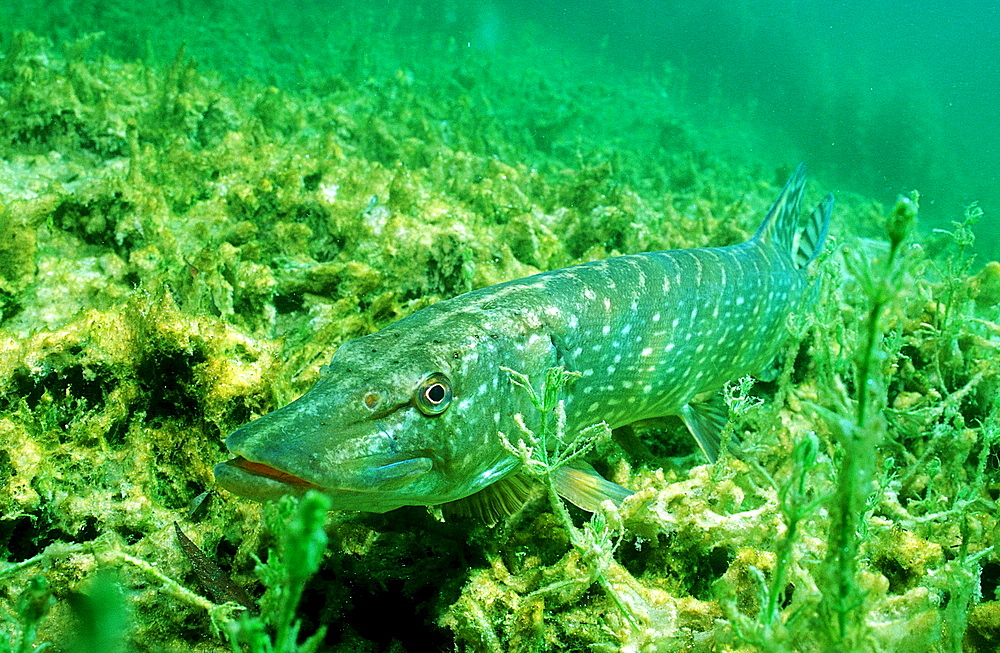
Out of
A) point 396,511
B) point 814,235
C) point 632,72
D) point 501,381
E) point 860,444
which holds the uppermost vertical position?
point 632,72

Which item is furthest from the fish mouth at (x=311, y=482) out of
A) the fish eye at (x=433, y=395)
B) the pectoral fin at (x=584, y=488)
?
the pectoral fin at (x=584, y=488)

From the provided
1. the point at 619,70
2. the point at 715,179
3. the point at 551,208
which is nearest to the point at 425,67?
the point at 715,179

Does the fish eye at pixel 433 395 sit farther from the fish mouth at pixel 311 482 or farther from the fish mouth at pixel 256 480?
the fish mouth at pixel 256 480

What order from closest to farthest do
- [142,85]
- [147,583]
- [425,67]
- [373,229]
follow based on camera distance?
[147,583]
[373,229]
[142,85]
[425,67]

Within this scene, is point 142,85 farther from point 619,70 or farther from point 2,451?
point 619,70

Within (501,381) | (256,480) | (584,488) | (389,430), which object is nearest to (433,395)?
(389,430)

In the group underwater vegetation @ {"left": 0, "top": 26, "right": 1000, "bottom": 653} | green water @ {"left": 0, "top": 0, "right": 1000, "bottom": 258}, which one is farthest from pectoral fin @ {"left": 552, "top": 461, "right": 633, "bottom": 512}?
green water @ {"left": 0, "top": 0, "right": 1000, "bottom": 258}

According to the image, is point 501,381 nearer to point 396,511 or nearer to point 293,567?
point 396,511
